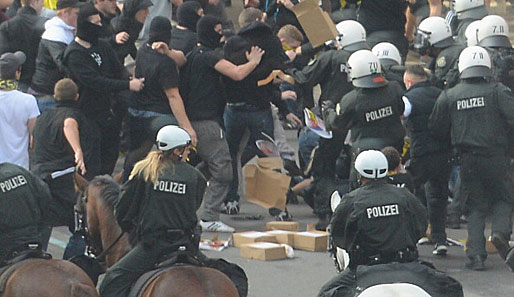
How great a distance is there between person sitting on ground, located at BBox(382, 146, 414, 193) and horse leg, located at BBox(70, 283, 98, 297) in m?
3.60

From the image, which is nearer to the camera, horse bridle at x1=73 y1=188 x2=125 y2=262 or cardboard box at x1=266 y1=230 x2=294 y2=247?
horse bridle at x1=73 y1=188 x2=125 y2=262

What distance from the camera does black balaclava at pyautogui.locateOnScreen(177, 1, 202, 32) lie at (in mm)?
13750

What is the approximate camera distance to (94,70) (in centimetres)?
1276

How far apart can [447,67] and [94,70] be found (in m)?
3.83

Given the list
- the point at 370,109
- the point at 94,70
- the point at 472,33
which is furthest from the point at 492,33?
the point at 94,70

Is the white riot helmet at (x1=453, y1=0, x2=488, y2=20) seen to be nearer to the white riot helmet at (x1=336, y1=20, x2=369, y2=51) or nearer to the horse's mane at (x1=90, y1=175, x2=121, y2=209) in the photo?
the white riot helmet at (x1=336, y1=20, x2=369, y2=51)

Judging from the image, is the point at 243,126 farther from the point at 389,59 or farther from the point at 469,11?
the point at 469,11

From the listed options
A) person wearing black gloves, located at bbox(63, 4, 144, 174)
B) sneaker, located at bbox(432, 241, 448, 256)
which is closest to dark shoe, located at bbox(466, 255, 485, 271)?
sneaker, located at bbox(432, 241, 448, 256)

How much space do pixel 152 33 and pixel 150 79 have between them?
469 millimetres

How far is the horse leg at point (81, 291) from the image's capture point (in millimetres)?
7949

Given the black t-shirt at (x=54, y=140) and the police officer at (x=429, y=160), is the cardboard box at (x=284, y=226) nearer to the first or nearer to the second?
the police officer at (x=429, y=160)

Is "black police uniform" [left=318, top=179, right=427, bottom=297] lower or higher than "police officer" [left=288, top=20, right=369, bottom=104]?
lower

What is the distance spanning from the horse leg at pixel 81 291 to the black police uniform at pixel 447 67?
255 inches

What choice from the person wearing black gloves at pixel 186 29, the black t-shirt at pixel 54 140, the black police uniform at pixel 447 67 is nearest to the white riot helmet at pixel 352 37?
the black police uniform at pixel 447 67
